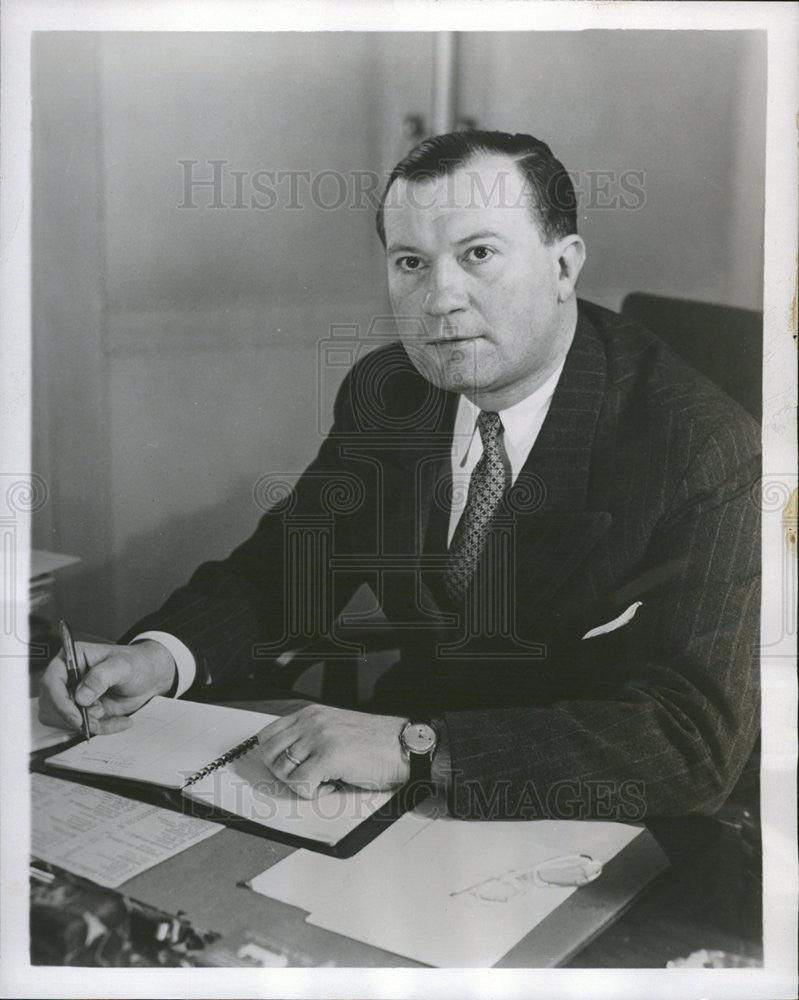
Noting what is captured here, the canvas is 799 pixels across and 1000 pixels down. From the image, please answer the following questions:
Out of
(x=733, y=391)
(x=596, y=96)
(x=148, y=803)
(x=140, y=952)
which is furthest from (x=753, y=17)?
(x=140, y=952)

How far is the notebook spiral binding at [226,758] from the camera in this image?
1220 mm

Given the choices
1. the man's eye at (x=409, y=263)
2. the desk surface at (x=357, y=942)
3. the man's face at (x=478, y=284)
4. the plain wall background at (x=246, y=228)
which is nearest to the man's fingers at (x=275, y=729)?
the desk surface at (x=357, y=942)

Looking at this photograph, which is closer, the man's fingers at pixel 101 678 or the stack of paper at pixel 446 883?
the stack of paper at pixel 446 883

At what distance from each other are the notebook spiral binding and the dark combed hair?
687 millimetres

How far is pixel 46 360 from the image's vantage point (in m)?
1.27

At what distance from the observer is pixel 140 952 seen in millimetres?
1175

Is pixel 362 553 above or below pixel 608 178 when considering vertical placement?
below

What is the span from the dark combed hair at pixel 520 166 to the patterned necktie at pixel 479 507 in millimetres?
251

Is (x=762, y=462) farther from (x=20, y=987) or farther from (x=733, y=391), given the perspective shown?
(x=20, y=987)

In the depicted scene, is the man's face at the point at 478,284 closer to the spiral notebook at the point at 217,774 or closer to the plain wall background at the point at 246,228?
the plain wall background at the point at 246,228

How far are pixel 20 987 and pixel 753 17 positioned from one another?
5.13 feet

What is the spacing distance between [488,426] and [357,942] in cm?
65

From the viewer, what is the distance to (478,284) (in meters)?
1.22

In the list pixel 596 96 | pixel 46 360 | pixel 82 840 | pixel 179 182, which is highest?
pixel 596 96
